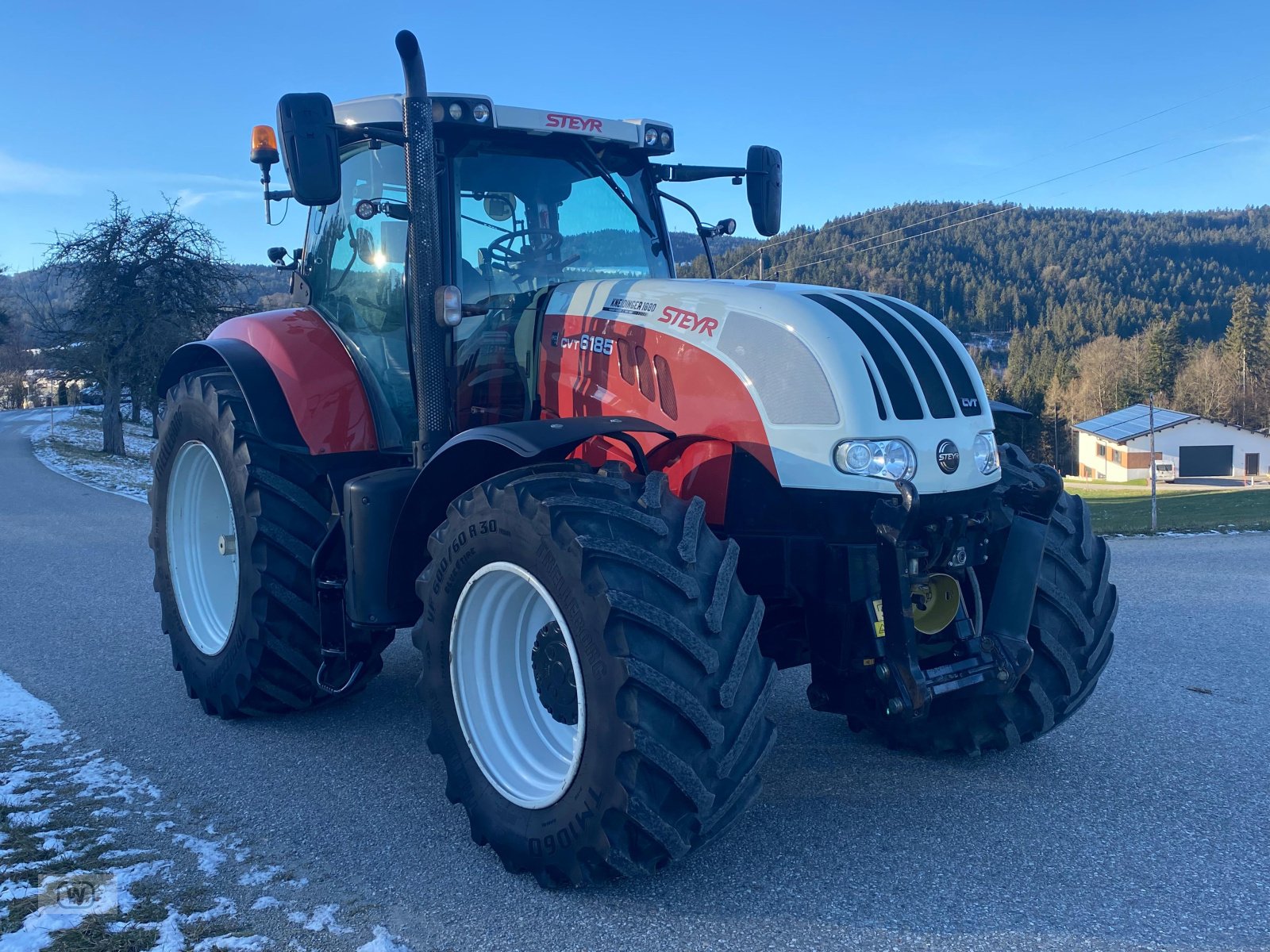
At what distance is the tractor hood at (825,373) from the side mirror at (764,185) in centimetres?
120

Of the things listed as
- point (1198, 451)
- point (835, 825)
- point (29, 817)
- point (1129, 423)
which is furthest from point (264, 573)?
point (1198, 451)

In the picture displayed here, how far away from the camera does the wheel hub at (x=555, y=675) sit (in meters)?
3.09

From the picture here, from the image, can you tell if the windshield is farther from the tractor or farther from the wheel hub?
the wheel hub

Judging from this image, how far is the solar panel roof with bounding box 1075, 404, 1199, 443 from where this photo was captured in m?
67.1

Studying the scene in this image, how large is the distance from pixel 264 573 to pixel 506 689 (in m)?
1.46

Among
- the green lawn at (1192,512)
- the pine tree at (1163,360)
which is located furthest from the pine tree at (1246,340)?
the green lawn at (1192,512)

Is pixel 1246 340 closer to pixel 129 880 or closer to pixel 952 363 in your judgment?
pixel 952 363

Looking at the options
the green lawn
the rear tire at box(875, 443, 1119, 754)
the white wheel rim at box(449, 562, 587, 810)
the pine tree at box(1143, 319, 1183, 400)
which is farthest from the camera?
the pine tree at box(1143, 319, 1183, 400)

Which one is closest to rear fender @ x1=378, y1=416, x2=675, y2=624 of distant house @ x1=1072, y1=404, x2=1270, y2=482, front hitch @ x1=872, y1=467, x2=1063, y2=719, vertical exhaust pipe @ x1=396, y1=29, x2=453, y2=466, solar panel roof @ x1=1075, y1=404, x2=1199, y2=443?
vertical exhaust pipe @ x1=396, y1=29, x2=453, y2=466

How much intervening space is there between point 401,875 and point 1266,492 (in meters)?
39.0

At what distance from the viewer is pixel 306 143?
355 cm

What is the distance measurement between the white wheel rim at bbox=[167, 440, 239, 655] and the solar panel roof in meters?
64.6

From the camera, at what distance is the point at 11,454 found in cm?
2783

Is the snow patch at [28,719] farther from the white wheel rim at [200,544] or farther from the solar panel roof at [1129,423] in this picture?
the solar panel roof at [1129,423]
